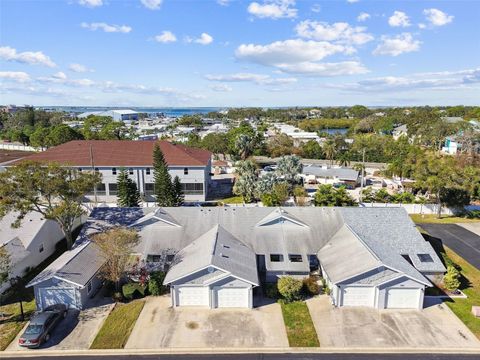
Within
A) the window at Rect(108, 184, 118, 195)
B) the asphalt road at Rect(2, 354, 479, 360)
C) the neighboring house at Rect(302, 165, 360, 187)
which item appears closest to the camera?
the asphalt road at Rect(2, 354, 479, 360)

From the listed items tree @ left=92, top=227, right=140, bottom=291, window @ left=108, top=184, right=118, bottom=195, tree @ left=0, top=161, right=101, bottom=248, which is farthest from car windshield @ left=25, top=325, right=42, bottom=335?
window @ left=108, top=184, right=118, bottom=195

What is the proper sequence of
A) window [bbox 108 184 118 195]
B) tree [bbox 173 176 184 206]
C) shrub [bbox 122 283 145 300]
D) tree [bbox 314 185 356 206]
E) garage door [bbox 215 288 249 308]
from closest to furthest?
garage door [bbox 215 288 249 308], shrub [bbox 122 283 145 300], tree [bbox 314 185 356 206], tree [bbox 173 176 184 206], window [bbox 108 184 118 195]

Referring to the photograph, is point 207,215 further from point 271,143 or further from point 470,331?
point 271,143

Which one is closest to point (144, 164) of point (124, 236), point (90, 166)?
point (90, 166)

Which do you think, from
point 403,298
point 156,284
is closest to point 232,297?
point 156,284

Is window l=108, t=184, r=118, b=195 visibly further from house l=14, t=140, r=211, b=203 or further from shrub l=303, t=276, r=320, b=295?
shrub l=303, t=276, r=320, b=295

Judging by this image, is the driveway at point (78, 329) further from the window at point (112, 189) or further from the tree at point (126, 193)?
the window at point (112, 189)

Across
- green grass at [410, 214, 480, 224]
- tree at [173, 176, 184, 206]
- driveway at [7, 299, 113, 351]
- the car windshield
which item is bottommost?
driveway at [7, 299, 113, 351]
